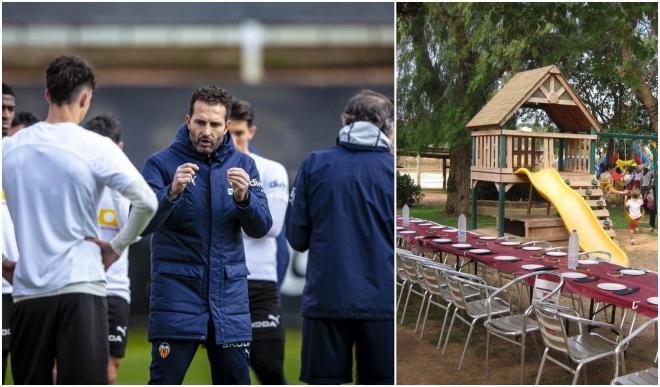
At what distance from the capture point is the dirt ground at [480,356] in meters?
4.16

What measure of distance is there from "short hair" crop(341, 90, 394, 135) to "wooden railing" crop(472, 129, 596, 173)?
0.64 m

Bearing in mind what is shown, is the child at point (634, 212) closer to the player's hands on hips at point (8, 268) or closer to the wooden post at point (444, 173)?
the wooden post at point (444, 173)

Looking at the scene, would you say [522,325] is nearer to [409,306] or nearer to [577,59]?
[409,306]

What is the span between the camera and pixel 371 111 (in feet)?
12.9

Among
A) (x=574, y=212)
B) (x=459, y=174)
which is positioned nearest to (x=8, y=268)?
(x=459, y=174)

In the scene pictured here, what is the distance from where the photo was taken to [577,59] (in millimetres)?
4340

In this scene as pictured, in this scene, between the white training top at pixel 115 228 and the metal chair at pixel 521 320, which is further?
the metal chair at pixel 521 320

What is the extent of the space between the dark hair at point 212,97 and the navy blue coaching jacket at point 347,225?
1.70 feet

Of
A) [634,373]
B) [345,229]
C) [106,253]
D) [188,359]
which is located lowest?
[634,373]

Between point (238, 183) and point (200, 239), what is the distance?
13.6 inches

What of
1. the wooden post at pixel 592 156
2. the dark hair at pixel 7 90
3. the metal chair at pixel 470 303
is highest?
the dark hair at pixel 7 90

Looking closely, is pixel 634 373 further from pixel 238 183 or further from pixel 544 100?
pixel 238 183

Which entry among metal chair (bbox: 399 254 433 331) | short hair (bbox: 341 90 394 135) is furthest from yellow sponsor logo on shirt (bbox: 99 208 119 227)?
metal chair (bbox: 399 254 433 331)

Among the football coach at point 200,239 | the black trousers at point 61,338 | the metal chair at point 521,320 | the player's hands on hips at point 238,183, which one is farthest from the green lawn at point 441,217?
the black trousers at point 61,338
